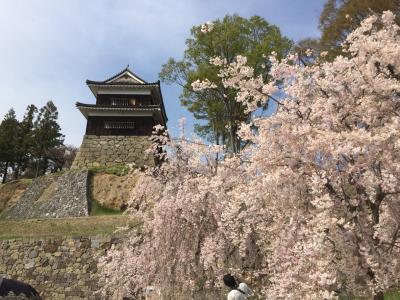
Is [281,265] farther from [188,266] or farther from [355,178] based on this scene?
[188,266]

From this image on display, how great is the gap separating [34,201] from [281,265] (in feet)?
77.0

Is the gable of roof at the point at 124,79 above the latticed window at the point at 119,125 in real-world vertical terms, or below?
above

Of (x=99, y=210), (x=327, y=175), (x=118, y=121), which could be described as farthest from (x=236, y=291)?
(x=118, y=121)

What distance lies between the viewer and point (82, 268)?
656 inches

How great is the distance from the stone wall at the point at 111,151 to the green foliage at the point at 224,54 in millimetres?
7447

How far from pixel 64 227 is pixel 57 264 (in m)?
3.17

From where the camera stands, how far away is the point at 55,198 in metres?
25.3

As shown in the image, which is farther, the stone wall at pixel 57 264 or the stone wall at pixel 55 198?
the stone wall at pixel 55 198

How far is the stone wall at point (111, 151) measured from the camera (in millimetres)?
28297

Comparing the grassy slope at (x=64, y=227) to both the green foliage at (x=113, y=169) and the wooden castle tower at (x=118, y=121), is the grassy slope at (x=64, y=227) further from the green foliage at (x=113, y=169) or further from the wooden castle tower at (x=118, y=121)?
the wooden castle tower at (x=118, y=121)

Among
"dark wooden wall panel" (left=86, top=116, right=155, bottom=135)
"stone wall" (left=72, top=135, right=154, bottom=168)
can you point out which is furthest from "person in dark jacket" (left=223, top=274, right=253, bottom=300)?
"dark wooden wall panel" (left=86, top=116, right=155, bottom=135)

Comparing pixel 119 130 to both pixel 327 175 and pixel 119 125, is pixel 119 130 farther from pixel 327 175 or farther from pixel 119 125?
pixel 327 175

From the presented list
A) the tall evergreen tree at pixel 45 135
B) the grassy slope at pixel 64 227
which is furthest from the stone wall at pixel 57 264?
the tall evergreen tree at pixel 45 135

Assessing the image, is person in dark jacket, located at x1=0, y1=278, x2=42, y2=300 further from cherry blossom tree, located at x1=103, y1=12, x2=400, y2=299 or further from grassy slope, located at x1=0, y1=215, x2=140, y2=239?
grassy slope, located at x1=0, y1=215, x2=140, y2=239
